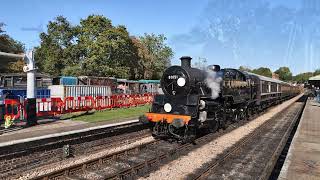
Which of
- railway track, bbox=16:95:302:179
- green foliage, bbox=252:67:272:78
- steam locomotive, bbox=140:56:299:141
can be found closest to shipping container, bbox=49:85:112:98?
steam locomotive, bbox=140:56:299:141

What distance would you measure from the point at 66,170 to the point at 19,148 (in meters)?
3.64

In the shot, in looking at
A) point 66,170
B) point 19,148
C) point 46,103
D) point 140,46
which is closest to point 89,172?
point 66,170

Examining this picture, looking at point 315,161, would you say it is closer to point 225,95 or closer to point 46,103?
point 225,95

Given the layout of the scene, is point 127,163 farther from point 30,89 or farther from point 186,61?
point 30,89

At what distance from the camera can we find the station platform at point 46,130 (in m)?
13.1

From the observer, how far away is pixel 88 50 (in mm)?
47062

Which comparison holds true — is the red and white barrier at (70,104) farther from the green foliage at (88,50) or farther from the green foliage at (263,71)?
the green foliage at (263,71)

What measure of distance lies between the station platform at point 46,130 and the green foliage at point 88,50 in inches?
1112

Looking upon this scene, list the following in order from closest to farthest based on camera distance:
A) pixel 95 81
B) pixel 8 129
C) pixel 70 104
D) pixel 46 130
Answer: pixel 46 130 < pixel 8 129 < pixel 70 104 < pixel 95 81

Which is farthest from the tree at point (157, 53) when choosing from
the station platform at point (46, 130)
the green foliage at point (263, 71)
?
the green foliage at point (263, 71)

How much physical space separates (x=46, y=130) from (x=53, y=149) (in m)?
4.06

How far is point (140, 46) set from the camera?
217 feet

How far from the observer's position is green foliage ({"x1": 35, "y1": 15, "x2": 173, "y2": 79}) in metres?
46.2

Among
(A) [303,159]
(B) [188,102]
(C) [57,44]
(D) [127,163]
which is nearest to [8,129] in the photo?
(D) [127,163]
